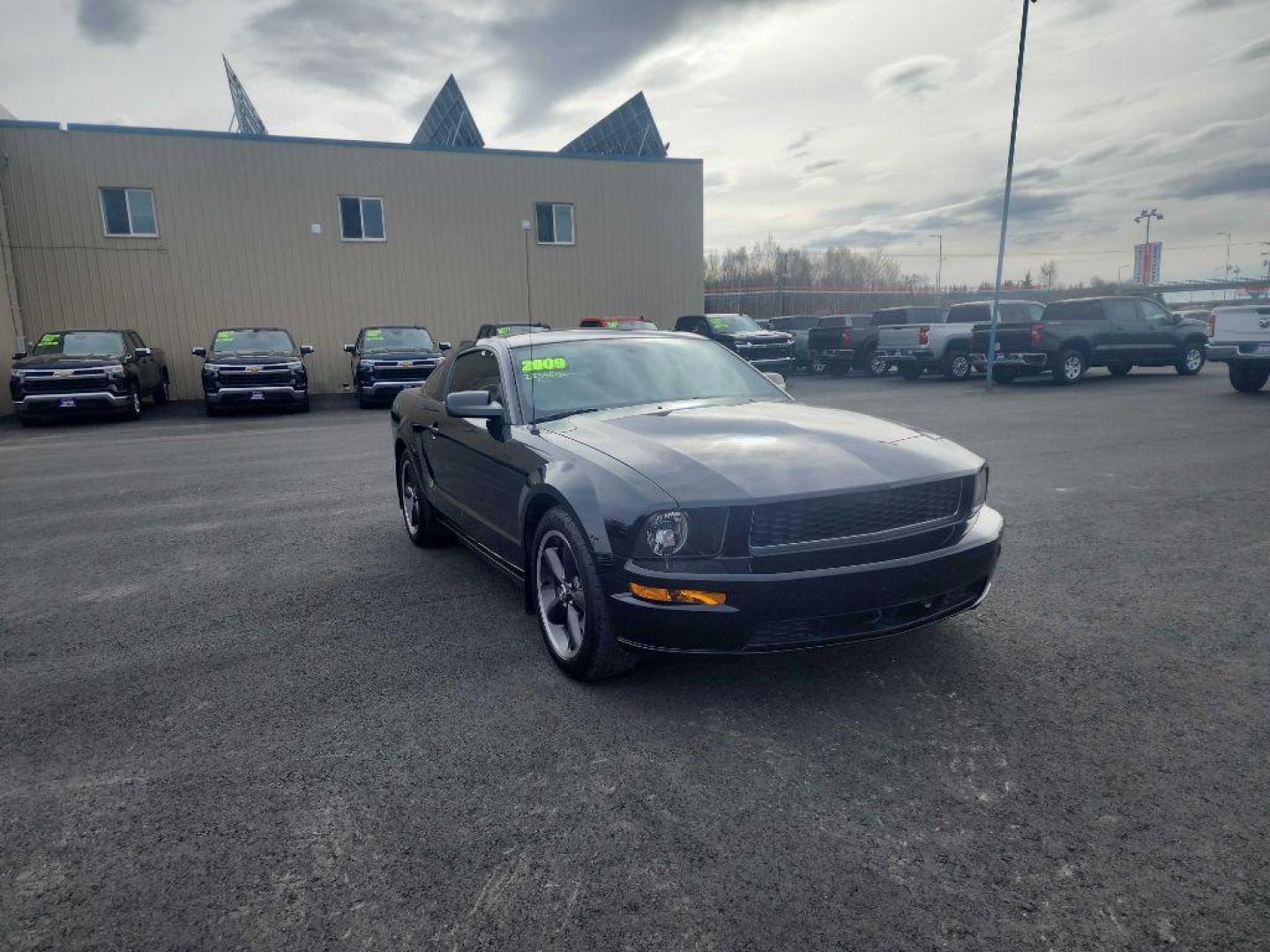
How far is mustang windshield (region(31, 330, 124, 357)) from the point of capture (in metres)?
15.9

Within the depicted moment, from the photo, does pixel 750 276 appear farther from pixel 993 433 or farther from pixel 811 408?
pixel 811 408

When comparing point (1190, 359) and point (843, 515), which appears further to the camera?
point (1190, 359)

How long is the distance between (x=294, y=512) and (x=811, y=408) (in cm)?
491

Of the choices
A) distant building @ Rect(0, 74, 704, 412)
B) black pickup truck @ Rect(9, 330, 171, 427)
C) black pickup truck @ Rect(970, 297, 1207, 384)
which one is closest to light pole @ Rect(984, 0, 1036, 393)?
black pickup truck @ Rect(970, 297, 1207, 384)

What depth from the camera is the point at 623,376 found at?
4598 mm

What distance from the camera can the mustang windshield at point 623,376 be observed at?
14.4 feet

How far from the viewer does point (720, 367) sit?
5008 mm

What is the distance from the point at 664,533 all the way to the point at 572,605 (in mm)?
715

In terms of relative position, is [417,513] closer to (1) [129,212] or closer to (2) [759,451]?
(2) [759,451]

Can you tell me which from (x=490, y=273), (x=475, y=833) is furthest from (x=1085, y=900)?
(x=490, y=273)

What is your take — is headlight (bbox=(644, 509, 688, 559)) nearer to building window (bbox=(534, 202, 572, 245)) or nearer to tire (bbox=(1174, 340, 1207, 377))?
tire (bbox=(1174, 340, 1207, 377))

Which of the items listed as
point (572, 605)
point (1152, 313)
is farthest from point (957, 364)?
point (572, 605)

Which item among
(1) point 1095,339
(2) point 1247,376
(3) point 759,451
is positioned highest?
(3) point 759,451

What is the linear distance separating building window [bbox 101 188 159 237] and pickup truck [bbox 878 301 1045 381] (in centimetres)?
1901
